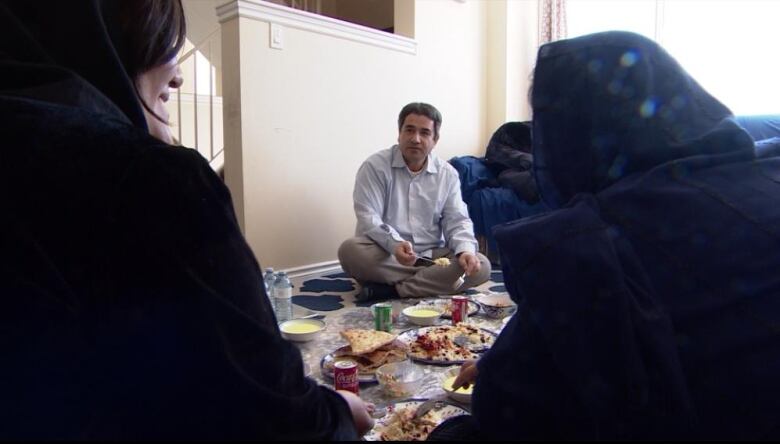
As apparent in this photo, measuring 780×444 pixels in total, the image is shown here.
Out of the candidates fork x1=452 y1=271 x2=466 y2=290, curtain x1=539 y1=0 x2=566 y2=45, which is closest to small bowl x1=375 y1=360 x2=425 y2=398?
fork x1=452 y1=271 x2=466 y2=290

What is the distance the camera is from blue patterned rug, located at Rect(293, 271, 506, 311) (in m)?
2.65

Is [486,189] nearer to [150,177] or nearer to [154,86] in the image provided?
[154,86]

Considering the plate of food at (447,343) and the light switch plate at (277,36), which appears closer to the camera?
the plate of food at (447,343)

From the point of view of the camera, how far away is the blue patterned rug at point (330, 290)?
265 centimetres

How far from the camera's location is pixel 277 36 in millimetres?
3139

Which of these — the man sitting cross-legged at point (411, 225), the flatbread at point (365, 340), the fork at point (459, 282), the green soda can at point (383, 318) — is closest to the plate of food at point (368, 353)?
the flatbread at point (365, 340)

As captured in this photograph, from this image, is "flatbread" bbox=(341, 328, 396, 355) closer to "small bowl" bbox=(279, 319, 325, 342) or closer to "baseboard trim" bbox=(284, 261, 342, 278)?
"small bowl" bbox=(279, 319, 325, 342)

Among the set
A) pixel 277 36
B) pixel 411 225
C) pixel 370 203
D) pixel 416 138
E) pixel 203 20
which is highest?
pixel 203 20

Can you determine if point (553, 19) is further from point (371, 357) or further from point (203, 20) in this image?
point (371, 357)

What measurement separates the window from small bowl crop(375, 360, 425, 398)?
3.46m

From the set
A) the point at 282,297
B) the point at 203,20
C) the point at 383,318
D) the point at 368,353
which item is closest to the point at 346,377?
the point at 368,353

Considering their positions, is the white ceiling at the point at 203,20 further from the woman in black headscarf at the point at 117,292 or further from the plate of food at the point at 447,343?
the woman in black headscarf at the point at 117,292

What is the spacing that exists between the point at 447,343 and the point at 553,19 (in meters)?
3.75

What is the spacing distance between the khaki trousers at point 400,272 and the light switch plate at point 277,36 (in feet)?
4.02
